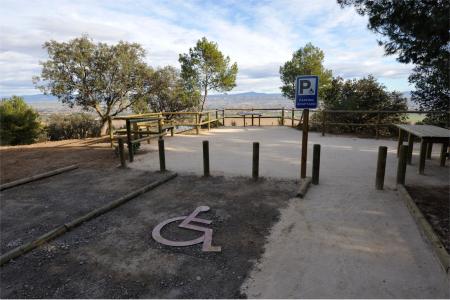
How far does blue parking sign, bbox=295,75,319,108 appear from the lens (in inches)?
192

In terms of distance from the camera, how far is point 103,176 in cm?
593

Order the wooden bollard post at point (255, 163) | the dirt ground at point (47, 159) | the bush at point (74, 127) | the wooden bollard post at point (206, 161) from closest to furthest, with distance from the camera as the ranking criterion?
1. the wooden bollard post at point (255, 163)
2. the wooden bollard post at point (206, 161)
3. the dirt ground at point (47, 159)
4. the bush at point (74, 127)

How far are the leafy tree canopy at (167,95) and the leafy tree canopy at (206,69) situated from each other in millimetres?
668

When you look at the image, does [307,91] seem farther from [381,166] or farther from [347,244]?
[347,244]

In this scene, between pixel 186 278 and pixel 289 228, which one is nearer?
pixel 186 278

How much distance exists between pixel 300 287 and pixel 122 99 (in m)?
15.9

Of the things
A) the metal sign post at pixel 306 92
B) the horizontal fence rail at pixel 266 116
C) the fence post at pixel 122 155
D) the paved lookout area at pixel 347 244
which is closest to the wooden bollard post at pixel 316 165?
the paved lookout area at pixel 347 244

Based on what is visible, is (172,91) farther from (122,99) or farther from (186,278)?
(186,278)

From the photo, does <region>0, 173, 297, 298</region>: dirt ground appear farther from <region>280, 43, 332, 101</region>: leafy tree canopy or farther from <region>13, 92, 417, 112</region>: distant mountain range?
<region>280, 43, 332, 101</region>: leafy tree canopy

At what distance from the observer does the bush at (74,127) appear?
1680cm

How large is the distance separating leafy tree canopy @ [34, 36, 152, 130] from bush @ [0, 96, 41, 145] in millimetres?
1847

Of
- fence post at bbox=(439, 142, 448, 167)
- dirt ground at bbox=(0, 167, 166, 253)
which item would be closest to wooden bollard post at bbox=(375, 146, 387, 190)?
fence post at bbox=(439, 142, 448, 167)

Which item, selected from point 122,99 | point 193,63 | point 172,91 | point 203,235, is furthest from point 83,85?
point 203,235

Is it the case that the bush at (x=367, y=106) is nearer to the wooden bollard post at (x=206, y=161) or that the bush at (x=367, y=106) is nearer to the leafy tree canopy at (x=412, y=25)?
the leafy tree canopy at (x=412, y=25)
